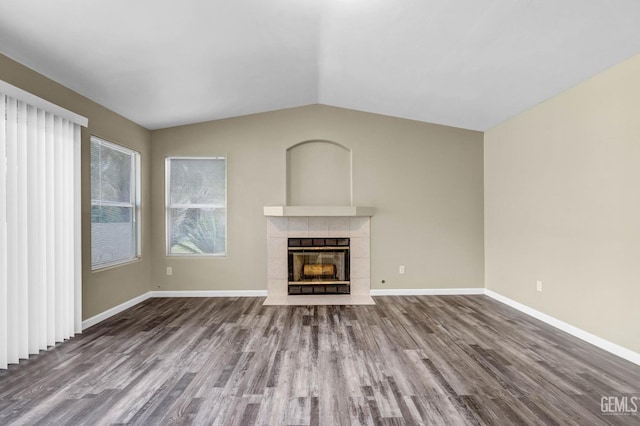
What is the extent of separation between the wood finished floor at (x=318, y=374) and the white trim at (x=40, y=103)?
2.09 m

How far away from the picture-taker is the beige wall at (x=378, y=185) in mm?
4996

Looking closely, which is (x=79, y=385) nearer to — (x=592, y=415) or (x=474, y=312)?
(x=592, y=415)

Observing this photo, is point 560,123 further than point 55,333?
Yes

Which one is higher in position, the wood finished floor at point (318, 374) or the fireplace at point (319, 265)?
the fireplace at point (319, 265)

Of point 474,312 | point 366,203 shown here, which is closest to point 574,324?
point 474,312

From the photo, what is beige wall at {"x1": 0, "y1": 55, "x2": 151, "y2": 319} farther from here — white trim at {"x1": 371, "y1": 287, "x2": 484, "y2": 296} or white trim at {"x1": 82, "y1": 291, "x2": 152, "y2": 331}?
white trim at {"x1": 371, "y1": 287, "x2": 484, "y2": 296}

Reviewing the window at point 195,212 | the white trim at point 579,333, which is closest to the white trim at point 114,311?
the window at point 195,212

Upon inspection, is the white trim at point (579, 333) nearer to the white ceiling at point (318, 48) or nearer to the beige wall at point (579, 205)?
the beige wall at point (579, 205)

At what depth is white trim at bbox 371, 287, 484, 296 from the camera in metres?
5.02

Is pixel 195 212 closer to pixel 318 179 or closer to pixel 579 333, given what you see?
pixel 318 179

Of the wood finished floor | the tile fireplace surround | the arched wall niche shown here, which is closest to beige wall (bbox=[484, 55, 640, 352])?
the wood finished floor

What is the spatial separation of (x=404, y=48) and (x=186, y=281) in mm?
4178

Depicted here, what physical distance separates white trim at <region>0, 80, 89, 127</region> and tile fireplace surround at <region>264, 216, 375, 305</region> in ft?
8.38

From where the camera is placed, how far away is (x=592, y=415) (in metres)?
1.96
